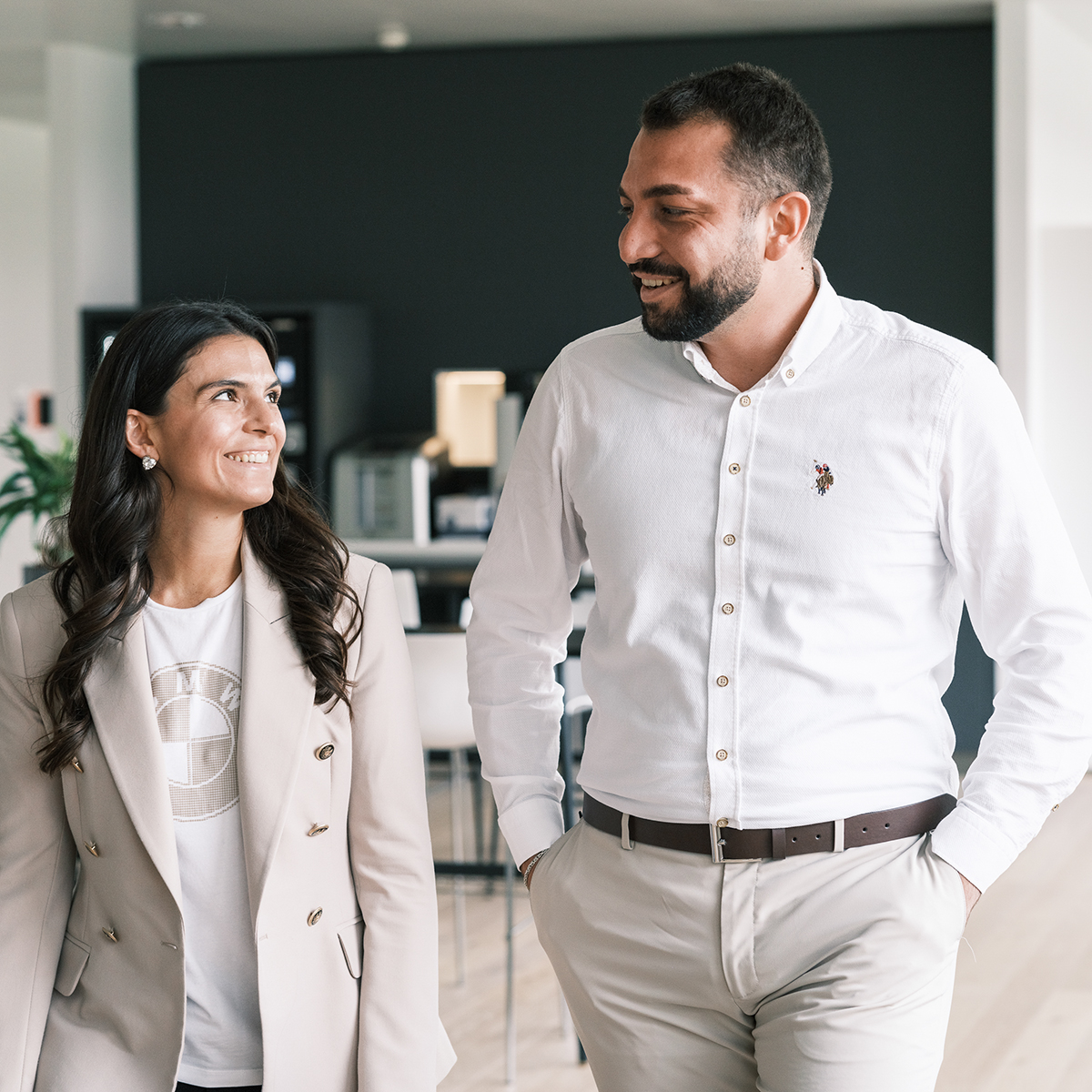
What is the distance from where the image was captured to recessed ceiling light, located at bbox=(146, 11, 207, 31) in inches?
254

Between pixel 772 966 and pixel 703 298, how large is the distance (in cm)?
73

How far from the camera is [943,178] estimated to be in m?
6.57

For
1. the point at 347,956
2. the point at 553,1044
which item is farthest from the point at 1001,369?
the point at 347,956

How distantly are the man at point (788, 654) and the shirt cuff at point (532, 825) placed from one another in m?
0.10

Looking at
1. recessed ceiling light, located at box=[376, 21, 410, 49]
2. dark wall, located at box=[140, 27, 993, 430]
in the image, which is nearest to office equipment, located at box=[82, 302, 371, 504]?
dark wall, located at box=[140, 27, 993, 430]

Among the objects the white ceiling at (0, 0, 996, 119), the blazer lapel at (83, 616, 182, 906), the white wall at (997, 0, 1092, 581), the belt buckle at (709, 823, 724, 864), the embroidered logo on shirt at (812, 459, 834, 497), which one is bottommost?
the belt buckle at (709, 823, 724, 864)

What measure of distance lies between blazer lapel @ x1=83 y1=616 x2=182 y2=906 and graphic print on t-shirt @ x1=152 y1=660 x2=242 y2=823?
29 millimetres

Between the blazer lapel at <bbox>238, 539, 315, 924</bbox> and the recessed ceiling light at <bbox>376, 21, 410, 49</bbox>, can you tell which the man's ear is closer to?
the blazer lapel at <bbox>238, 539, 315, 924</bbox>

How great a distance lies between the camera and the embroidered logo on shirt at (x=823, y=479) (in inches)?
62.6

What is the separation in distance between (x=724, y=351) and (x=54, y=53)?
6.31m

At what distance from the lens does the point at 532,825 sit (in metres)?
1.77

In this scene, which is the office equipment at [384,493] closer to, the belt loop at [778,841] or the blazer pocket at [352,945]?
the blazer pocket at [352,945]

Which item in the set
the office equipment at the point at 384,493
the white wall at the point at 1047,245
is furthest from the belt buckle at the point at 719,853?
the office equipment at the point at 384,493

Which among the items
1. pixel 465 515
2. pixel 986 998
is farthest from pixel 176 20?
pixel 986 998
